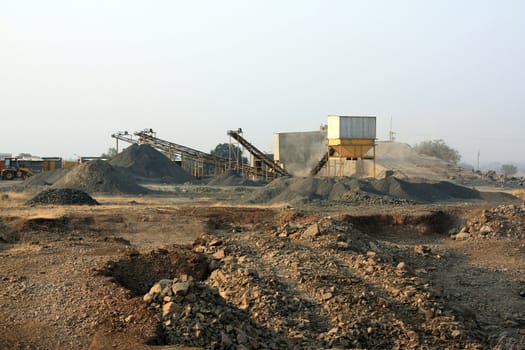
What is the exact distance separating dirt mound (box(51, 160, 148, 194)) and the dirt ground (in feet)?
52.2

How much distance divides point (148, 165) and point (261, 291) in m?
42.9

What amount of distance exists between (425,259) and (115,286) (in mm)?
10491

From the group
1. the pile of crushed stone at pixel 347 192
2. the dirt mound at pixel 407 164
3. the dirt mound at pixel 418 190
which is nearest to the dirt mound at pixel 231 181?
the dirt mound at pixel 407 164

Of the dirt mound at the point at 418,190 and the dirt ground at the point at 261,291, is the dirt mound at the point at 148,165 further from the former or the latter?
the dirt ground at the point at 261,291

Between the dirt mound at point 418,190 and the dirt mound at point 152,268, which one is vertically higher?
the dirt mound at point 418,190

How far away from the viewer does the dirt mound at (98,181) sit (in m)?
38.0

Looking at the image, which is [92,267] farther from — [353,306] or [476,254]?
[476,254]

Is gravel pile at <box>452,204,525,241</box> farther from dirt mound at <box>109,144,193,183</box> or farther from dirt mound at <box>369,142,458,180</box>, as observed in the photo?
dirt mound at <box>109,144,193,183</box>

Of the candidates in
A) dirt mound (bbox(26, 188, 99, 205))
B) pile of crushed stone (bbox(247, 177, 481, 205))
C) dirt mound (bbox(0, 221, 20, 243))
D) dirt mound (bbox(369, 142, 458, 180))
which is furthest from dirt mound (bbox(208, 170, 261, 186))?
dirt mound (bbox(0, 221, 20, 243))

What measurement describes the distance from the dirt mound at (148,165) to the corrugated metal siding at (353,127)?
53.9 ft

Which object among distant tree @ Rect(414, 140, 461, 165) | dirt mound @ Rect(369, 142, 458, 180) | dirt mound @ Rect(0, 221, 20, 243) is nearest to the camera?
dirt mound @ Rect(0, 221, 20, 243)

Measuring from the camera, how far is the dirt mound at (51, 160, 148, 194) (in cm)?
3800

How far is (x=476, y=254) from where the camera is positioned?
20.1 meters

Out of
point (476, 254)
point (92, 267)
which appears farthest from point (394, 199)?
point (92, 267)
